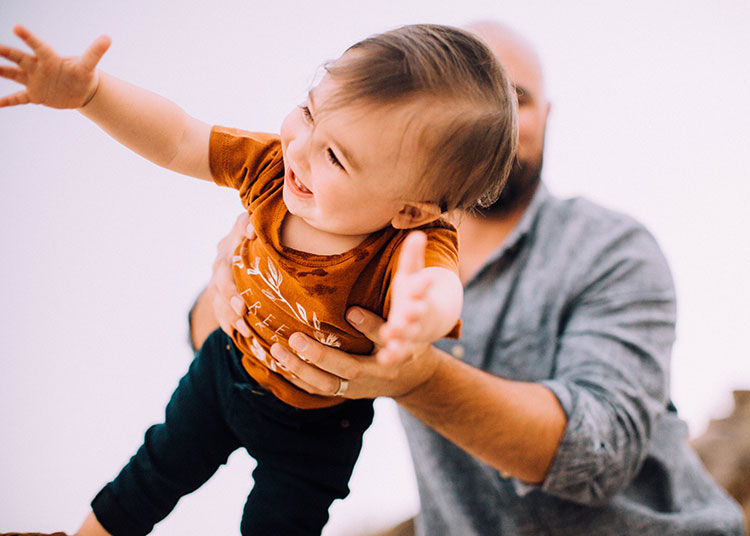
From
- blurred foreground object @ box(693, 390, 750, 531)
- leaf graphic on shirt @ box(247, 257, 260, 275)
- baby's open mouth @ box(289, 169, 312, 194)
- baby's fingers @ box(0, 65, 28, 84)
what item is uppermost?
baby's fingers @ box(0, 65, 28, 84)

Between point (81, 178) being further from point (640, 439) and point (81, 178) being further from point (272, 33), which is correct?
point (640, 439)

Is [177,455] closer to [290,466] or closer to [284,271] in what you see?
[290,466]

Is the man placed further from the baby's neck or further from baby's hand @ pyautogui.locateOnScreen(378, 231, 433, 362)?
baby's hand @ pyautogui.locateOnScreen(378, 231, 433, 362)

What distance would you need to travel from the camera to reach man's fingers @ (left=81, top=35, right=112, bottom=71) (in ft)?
1.85

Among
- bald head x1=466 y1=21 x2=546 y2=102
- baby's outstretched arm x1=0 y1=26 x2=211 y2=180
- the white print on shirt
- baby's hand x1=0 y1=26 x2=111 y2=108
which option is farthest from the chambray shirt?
baby's hand x1=0 y1=26 x2=111 y2=108

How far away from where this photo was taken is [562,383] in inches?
41.3

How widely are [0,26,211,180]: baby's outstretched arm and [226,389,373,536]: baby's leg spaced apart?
0.32 metres

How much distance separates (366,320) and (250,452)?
0.28 m

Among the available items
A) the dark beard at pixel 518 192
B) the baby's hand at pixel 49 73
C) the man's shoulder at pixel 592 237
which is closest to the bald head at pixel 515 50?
the dark beard at pixel 518 192

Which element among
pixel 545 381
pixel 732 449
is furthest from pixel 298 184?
pixel 732 449

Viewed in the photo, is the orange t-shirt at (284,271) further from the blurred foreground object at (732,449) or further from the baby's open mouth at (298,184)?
the blurred foreground object at (732,449)

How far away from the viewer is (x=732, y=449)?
6.18ft

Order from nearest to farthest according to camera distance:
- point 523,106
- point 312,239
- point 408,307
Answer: point 408,307 → point 312,239 → point 523,106

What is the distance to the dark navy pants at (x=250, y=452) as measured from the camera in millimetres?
749
